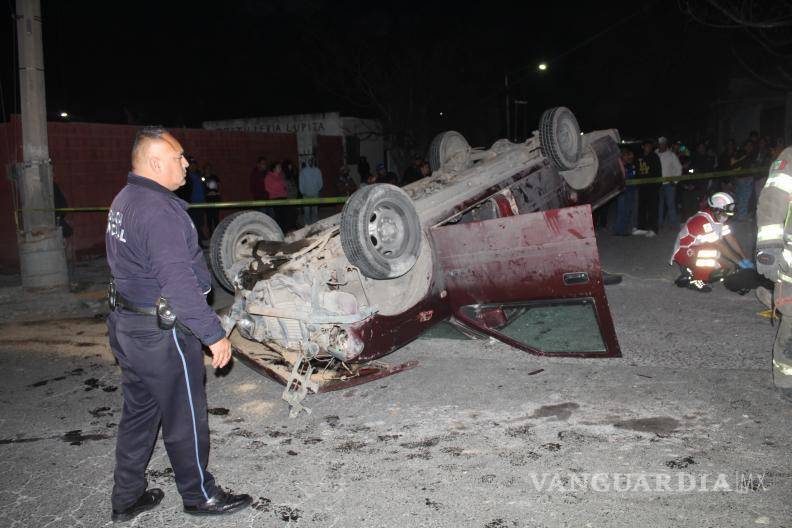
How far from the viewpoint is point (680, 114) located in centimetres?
3356

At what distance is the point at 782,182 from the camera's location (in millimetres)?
3762

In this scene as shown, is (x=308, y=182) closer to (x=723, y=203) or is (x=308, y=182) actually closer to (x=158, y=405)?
(x=723, y=203)

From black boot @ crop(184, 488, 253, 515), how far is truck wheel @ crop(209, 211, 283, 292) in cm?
220

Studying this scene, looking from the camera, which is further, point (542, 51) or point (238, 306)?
point (542, 51)

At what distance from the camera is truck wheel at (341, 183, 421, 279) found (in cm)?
406

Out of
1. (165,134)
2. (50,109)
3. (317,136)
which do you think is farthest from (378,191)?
(50,109)

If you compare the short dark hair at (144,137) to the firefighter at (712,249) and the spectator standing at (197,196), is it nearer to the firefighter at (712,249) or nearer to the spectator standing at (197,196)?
the firefighter at (712,249)

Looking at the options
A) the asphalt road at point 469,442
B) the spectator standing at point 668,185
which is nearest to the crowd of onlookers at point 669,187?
the spectator standing at point 668,185

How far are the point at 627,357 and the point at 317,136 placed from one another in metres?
17.1

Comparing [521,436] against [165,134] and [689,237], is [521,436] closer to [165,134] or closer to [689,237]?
[165,134]

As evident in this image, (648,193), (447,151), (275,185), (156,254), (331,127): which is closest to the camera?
(156,254)

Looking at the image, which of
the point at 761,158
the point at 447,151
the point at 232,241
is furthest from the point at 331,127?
the point at 232,241

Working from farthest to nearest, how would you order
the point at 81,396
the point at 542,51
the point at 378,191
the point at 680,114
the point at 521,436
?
1. the point at 542,51
2. the point at 680,114
3. the point at 81,396
4. the point at 378,191
5. the point at 521,436

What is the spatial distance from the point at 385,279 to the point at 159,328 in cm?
198
